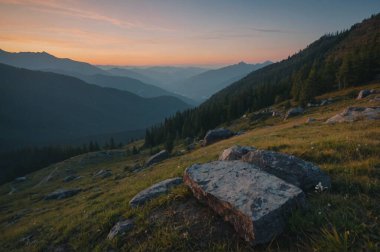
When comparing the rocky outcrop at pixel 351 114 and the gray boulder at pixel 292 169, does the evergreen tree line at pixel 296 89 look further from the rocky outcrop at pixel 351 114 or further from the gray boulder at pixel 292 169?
the gray boulder at pixel 292 169

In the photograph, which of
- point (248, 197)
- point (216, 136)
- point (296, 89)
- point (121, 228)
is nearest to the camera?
point (248, 197)

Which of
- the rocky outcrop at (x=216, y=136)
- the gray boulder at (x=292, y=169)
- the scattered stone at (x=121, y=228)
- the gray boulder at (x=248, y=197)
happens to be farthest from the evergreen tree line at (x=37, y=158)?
the gray boulder at (x=248, y=197)

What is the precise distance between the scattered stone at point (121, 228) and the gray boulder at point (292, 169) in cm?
491

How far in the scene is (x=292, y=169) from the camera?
8.49m

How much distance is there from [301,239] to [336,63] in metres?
112

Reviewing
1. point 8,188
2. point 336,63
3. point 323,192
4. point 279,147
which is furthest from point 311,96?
point 8,188

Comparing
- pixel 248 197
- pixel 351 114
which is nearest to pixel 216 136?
pixel 351 114

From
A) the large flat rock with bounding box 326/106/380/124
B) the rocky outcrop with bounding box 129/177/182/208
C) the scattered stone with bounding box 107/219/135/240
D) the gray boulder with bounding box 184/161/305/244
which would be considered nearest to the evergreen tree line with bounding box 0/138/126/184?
the large flat rock with bounding box 326/106/380/124

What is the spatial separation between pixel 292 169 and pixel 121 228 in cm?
612

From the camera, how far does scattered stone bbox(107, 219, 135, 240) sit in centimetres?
850

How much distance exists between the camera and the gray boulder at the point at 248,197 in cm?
595

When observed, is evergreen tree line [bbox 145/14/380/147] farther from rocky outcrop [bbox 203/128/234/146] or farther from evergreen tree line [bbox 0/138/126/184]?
evergreen tree line [bbox 0/138/126/184]

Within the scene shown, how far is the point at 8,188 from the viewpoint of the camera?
99.2 metres

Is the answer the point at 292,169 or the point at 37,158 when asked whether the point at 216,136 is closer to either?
the point at 292,169
